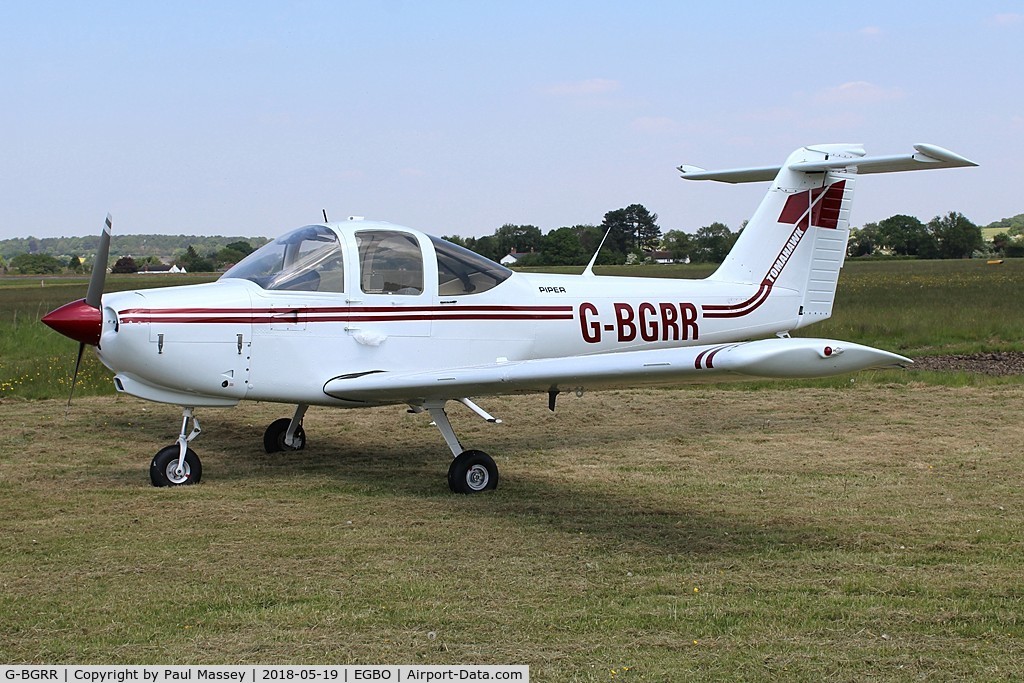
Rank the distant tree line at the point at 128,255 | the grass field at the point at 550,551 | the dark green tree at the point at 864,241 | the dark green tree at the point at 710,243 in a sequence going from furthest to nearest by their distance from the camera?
the dark green tree at the point at 864,241 < the distant tree line at the point at 128,255 < the dark green tree at the point at 710,243 < the grass field at the point at 550,551

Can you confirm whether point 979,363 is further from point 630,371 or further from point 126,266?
point 126,266

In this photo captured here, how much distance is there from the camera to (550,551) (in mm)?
6016

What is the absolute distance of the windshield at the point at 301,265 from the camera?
768 cm

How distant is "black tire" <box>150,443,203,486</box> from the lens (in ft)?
25.3

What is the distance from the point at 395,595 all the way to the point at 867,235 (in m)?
81.9

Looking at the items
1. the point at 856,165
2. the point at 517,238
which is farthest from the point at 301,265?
the point at 517,238

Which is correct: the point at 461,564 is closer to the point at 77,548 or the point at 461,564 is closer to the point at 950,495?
the point at 77,548

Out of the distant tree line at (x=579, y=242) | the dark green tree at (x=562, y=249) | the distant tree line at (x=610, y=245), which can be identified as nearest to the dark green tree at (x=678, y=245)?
the distant tree line at (x=610, y=245)

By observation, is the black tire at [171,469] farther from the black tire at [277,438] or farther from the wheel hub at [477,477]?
the wheel hub at [477,477]

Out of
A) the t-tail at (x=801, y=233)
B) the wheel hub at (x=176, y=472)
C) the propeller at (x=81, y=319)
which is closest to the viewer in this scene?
the propeller at (x=81, y=319)

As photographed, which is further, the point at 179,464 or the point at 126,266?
the point at 126,266

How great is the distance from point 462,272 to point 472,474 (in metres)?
1.56

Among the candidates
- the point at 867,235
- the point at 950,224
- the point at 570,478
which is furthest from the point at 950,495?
the point at 950,224

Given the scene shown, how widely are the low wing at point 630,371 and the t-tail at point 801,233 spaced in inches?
137
